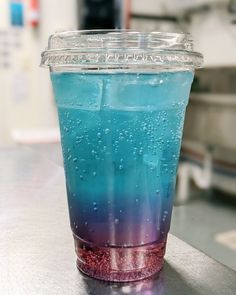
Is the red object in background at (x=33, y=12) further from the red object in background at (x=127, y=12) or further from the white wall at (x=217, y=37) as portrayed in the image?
the white wall at (x=217, y=37)

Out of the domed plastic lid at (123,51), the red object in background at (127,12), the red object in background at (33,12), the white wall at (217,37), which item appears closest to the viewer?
the domed plastic lid at (123,51)

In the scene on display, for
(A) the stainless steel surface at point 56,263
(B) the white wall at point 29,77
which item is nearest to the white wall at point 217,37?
(B) the white wall at point 29,77

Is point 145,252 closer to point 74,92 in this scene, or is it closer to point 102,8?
point 74,92

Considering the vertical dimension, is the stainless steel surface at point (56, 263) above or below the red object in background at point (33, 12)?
below

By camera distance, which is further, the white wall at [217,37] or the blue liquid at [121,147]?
the white wall at [217,37]

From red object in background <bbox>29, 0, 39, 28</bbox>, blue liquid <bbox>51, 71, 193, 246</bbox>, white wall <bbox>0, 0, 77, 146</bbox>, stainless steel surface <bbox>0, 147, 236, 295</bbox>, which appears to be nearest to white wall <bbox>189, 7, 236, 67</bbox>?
white wall <bbox>0, 0, 77, 146</bbox>

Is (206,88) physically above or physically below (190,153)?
above

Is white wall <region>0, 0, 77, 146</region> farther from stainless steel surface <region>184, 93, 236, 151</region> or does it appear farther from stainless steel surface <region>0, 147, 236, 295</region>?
stainless steel surface <region>0, 147, 236, 295</region>

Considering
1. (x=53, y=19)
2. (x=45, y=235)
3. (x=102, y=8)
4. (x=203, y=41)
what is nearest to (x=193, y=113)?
(x=203, y=41)
